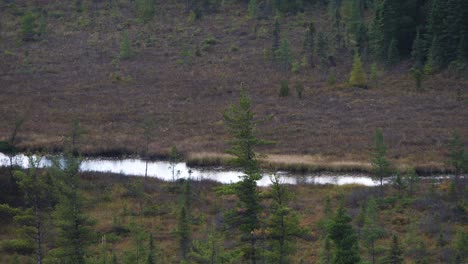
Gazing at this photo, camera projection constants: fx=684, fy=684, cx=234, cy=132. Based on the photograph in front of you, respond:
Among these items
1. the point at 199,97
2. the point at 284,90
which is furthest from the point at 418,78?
the point at 199,97

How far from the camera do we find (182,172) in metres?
48.2

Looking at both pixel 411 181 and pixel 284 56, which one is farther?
pixel 284 56

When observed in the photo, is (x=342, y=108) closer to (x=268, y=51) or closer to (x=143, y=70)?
(x=268, y=51)

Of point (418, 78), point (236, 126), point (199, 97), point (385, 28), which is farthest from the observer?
point (385, 28)

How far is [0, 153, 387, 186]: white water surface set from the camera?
1778 inches

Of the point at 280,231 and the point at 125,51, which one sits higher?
the point at 125,51

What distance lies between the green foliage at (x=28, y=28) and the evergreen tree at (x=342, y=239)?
259 ft

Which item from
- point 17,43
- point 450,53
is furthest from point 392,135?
point 17,43

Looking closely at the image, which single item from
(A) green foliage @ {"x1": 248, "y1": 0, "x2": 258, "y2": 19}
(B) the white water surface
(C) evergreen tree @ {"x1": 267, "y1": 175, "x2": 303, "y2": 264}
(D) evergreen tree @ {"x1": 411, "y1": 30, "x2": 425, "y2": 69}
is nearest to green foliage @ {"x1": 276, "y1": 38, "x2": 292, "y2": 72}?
(D) evergreen tree @ {"x1": 411, "y1": 30, "x2": 425, "y2": 69}

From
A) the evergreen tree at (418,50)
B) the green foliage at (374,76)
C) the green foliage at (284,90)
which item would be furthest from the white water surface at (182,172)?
the evergreen tree at (418,50)

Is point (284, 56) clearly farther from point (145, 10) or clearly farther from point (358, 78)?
point (145, 10)

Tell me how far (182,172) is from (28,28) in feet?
173

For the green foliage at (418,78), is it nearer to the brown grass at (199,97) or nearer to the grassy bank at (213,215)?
the brown grass at (199,97)

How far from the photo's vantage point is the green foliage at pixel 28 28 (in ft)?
301
